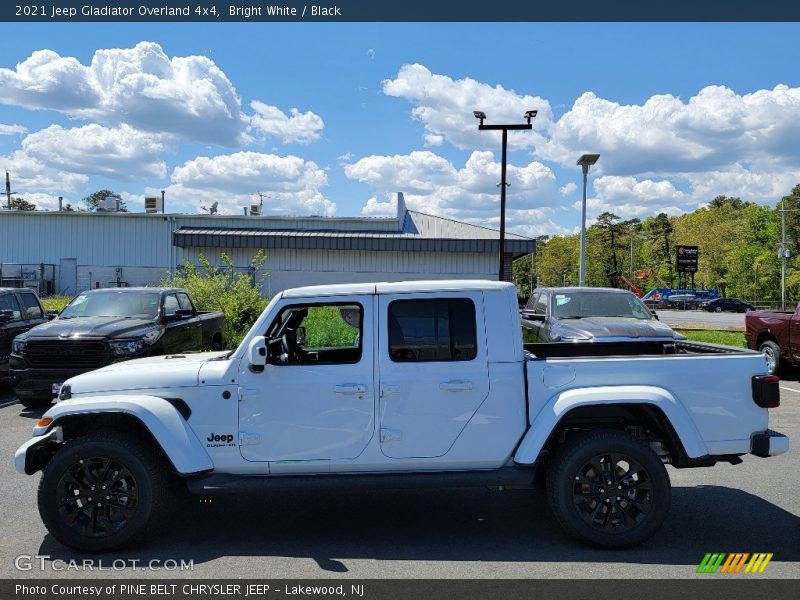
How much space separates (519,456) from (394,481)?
0.88m

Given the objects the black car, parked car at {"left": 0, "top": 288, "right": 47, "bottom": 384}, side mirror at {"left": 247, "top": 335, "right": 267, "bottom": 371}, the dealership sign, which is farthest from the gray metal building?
the dealership sign

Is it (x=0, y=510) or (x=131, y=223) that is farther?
(x=131, y=223)

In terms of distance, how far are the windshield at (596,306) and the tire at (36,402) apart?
8.44 meters

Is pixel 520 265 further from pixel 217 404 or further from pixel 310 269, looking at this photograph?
pixel 217 404

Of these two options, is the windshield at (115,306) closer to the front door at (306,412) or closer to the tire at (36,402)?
the tire at (36,402)

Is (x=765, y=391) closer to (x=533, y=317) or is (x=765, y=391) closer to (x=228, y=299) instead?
(x=533, y=317)

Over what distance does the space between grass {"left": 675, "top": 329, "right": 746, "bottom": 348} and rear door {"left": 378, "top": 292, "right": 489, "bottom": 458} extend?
1653 centimetres

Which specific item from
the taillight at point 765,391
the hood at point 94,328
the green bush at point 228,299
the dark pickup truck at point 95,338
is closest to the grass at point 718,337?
the green bush at point 228,299

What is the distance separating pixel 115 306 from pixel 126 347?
1799 millimetres

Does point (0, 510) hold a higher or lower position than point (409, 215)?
lower

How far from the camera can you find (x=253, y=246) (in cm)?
3406

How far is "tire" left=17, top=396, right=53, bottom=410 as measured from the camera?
9930mm
